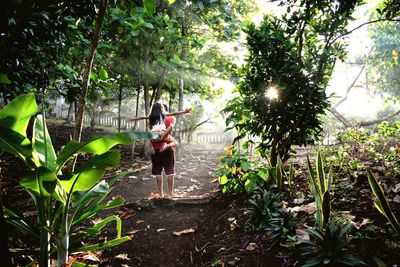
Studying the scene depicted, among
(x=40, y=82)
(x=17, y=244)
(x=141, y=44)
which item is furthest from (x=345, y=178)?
(x=141, y=44)

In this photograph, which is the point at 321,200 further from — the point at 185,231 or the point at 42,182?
the point at 42,182

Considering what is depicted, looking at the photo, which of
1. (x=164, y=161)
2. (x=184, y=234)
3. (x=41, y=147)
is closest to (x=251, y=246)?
(x=184, y=234)

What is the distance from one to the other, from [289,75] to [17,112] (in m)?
3.06

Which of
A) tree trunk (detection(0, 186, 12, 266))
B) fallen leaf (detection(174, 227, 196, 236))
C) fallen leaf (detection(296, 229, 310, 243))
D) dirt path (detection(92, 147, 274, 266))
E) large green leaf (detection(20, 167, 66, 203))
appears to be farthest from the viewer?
fallen leaf (detection(174, 227, 196, 236))

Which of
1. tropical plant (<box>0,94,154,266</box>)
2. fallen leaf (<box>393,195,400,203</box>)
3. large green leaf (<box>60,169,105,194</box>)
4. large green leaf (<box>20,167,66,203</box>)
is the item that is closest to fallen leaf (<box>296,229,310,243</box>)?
fallen leaf (<box>393,195,400,203</box>)

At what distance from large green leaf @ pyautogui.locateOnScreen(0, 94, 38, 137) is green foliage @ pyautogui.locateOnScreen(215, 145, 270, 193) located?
2.35 metres

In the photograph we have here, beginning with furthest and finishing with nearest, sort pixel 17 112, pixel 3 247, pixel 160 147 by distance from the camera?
1. pixel 160 147
2. pixel 17 112
3. pixel 3 247

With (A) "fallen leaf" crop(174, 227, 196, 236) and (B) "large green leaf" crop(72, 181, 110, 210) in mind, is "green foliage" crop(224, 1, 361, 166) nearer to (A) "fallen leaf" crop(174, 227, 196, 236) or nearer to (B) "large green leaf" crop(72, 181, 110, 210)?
(A) "fallen leaf" crop(174, 227, 196, 236)

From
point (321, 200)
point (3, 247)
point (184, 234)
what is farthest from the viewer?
point (184, 234)

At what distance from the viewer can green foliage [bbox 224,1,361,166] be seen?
3.24m

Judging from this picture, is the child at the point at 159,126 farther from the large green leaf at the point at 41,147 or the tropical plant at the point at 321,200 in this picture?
the tropical plant at the point at 321,200

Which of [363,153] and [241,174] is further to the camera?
[363,153]

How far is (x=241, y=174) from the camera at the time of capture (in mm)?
3426

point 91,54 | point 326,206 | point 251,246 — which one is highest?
point 91,54
